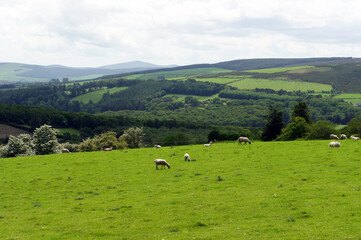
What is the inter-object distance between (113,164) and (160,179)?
11.7 m

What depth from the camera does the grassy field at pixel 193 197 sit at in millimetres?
17875

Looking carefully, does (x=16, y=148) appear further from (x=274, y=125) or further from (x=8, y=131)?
(x=8, y=131)

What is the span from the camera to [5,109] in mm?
192750

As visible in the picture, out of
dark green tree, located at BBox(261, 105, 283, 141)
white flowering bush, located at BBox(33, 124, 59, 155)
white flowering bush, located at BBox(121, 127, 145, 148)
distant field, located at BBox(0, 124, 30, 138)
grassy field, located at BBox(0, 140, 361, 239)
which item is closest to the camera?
grassy field, located at BBox(0, 140, 361, 239)

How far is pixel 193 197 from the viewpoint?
24.9 meters

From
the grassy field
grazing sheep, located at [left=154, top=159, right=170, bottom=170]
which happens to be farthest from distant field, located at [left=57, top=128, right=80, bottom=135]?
grazing sheep, located at [left=154, top=159, right=170, bottom=170]

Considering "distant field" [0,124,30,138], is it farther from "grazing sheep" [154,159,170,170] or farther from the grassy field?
"grazing sheep" [154,159,170,170]

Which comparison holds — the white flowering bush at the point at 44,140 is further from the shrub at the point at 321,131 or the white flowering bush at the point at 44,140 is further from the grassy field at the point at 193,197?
the shrub at the point at 321,131

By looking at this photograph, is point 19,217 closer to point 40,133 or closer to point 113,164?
point 113,164

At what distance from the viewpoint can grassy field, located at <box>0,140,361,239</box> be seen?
1788 centimetres

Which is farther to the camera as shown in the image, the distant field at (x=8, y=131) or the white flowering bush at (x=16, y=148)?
the distant field at (x=8, y=131)

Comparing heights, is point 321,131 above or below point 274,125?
above

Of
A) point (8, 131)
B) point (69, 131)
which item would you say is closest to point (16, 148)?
point (69, 131)

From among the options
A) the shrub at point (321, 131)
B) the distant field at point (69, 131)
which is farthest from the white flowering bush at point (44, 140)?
the distant field at point (69, 131)
